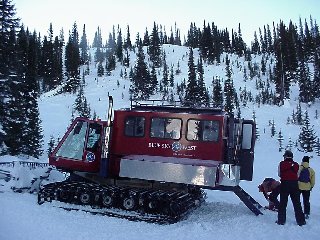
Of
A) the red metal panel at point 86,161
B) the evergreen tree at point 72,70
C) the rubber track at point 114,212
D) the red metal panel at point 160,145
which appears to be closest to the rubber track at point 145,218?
the rubber track at point 114,212

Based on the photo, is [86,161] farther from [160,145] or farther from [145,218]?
[145,218]

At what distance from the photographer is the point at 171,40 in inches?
4843

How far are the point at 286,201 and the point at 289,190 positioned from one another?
337 mm

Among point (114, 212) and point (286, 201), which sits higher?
point (286, 201)

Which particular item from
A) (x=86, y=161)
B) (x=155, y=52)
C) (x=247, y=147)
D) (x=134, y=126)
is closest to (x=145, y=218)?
(x=134, y=126)

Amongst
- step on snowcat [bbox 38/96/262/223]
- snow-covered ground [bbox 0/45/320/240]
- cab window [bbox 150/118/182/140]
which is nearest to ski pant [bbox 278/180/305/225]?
snow-covered ground [bbox 0/45/320/240]

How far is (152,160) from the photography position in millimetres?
12016

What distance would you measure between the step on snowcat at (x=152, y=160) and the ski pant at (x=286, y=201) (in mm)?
1335

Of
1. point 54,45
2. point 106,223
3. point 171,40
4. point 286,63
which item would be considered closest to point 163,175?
point 106,223

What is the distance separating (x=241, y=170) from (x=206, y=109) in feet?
7.58

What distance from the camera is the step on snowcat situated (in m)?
11.5

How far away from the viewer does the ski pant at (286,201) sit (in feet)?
32.9

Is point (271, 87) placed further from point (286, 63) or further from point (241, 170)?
point (241, 170)

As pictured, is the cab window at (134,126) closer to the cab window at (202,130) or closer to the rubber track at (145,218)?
the cab window at (202,130)
